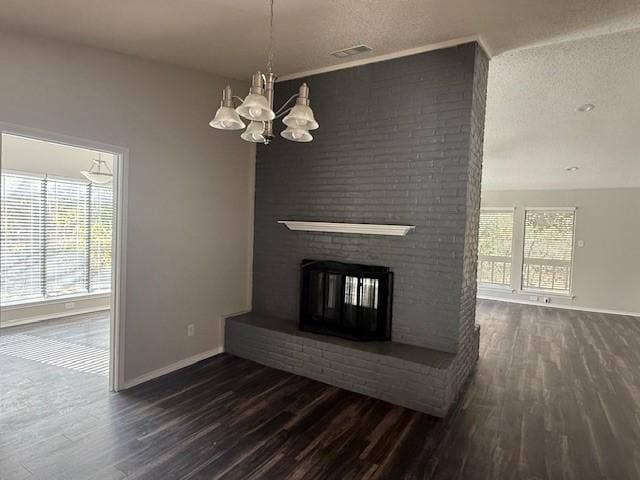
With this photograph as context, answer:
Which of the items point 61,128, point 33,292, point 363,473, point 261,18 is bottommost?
point 363,473

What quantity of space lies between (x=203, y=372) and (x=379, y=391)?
68.1 inches

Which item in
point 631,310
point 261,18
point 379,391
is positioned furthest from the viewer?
point 631,310

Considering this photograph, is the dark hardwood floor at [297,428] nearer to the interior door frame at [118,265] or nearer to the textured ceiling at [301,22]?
the interior door frame at [118,265]

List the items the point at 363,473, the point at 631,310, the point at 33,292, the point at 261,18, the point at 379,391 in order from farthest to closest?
the point at 631,310 → the point at 33,292 → the point at 379,391 → the point at 261,18 → the point at 363,473

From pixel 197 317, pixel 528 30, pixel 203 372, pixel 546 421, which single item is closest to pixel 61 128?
pixel 197 317

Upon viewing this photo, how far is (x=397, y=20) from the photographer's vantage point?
2752 mm

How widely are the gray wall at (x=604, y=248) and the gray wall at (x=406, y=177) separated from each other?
17.1ft

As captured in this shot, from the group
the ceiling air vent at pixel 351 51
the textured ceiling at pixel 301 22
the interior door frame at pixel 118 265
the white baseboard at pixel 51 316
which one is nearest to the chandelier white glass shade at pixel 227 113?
the textured ceiling at pixel 301 22

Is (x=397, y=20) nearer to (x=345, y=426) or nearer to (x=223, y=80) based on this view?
(x=223, y=80)

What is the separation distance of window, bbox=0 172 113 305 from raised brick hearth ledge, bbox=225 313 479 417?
11.2 ft

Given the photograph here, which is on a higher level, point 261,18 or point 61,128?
point 261,18

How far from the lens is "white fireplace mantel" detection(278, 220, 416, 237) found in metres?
3.37

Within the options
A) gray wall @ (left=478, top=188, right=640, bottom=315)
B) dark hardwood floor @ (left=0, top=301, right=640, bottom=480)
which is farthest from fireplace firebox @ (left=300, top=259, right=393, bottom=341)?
gray wall @ (left=478, top=188, right=640, bottom=315)

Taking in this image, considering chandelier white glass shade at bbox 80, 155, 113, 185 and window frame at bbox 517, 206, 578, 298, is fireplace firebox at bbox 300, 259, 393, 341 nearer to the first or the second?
chandelier white glass shade at bbox 80, 155, 113, 185
